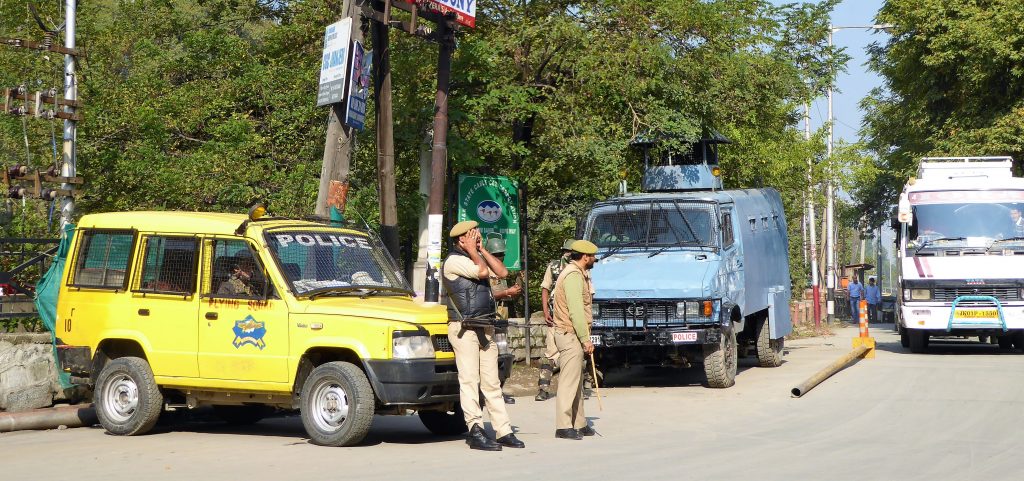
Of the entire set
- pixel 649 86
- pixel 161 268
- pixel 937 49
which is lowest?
pixel 161 268

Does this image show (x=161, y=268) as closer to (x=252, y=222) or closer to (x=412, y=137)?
(x=252, y=222)

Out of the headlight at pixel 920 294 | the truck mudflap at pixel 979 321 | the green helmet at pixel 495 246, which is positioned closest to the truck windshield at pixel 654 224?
the green helmet at pixel 495 246

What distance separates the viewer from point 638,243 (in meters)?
17.4

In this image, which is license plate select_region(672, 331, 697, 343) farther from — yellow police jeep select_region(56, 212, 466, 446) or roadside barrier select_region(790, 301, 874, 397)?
yellow police jeep select_region(56, 212, 466, 446)

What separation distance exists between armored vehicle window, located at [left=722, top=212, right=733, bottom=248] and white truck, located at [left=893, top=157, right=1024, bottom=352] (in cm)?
618

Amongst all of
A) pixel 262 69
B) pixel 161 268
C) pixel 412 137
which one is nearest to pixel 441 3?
pixel 412 137

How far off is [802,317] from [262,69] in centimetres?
2143

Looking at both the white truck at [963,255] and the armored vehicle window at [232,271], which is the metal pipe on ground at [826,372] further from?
the armored vehicle window at [232,271]

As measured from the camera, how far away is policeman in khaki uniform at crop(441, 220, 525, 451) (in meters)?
10.3

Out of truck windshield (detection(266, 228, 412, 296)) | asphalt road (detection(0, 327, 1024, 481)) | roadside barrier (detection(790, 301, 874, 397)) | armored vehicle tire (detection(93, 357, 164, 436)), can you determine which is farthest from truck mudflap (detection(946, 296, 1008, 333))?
armored vehicle tire (detection(93, 357, 164, 436))

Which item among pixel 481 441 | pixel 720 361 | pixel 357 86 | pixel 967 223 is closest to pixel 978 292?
pixel 967 223

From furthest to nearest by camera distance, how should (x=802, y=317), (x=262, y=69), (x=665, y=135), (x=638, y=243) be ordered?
(x=802, y=317)
(x=262, y=69)
(x=665, y=135)
(x=638, y=243)

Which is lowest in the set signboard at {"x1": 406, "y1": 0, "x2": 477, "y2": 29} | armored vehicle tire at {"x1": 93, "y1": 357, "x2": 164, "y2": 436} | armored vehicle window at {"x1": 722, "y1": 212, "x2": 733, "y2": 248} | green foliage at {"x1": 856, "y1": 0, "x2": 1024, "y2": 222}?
armored vehicle tire at {"x1": 93, "y1": 357, "x2": 164, "y2": 436}

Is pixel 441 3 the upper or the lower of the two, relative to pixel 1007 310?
upper
